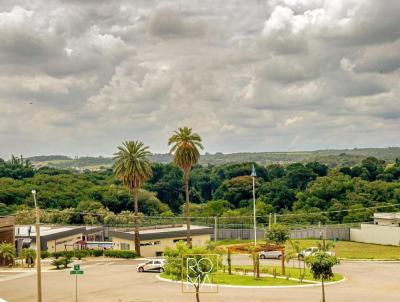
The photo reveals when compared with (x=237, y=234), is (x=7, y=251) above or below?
above

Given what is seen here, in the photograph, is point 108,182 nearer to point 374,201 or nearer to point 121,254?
point 374,201

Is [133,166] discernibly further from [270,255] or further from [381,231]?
[381,231]

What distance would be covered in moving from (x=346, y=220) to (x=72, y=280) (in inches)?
2692

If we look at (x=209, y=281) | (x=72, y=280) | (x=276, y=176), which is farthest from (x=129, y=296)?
(x=276, y=176)

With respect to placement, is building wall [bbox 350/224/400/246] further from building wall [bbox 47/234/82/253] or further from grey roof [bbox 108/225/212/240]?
building wall [bbox 47/234/82/253]

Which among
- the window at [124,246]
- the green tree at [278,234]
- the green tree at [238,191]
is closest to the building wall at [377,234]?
the green tree at [278,234]

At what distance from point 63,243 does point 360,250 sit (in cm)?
4368

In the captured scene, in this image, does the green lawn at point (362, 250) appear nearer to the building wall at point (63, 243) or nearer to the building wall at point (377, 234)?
the building wall at point (377, 234)

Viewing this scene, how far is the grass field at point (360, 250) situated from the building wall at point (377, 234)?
135 cm

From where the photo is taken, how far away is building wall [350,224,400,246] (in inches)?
3415

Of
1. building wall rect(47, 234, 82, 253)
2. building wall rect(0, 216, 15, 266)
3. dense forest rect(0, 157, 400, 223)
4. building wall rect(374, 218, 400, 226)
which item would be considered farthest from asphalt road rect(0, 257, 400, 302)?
dense forest rect(0, 157, 400, 223)

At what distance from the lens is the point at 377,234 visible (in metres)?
89.8

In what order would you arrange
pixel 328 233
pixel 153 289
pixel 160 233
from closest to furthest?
pixel 153 289 → pixel 160 233 → pixel 328 233

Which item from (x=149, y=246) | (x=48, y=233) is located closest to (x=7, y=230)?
(x=48, y=233)
